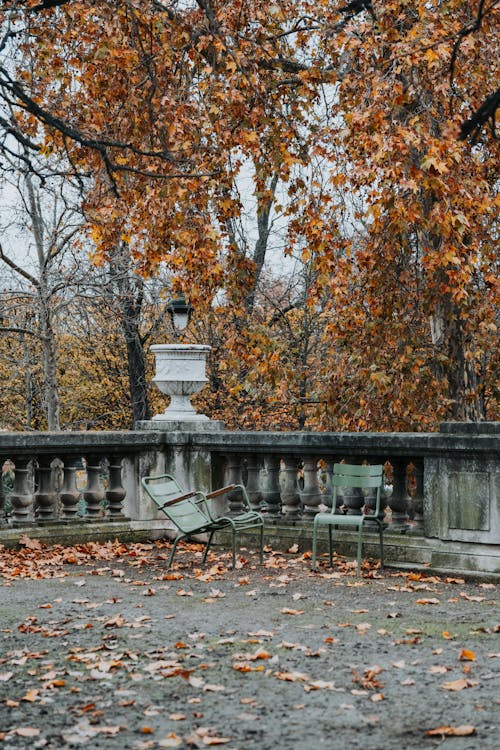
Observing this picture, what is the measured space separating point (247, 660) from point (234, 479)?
14.4ft

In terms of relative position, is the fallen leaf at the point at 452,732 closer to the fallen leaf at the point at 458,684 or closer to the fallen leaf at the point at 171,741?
the fallen leaf at the point at 458,684

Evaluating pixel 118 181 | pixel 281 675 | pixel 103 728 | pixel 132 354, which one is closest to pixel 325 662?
pixel 281 675

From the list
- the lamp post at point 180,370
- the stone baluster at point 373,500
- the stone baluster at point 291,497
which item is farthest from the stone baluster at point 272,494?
the lamp post at point 180,370

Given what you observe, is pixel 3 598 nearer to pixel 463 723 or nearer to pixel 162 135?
pixel 463 723

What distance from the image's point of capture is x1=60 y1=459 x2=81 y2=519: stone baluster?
9672 mm

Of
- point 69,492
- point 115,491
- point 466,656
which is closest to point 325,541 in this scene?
point 115,491

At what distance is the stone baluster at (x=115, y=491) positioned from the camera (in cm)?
1012

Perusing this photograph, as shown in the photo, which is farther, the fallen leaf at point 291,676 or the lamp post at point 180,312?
the lamp post at point 180,312

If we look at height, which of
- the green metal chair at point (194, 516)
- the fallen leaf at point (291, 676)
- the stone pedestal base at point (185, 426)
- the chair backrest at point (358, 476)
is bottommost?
the fallen leaf at point (291, 676)

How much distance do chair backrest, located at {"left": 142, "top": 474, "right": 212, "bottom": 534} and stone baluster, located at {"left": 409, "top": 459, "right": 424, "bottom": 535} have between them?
5.90 ft

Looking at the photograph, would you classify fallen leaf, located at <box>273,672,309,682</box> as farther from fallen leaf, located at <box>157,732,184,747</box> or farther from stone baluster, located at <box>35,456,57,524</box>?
stone baluster, located at <box>35,456,57,524</box>

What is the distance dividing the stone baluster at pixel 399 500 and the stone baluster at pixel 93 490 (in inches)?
112

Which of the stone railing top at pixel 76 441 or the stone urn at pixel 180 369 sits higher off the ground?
the stone urn at pixel 180 369

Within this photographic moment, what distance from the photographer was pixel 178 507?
912cm
